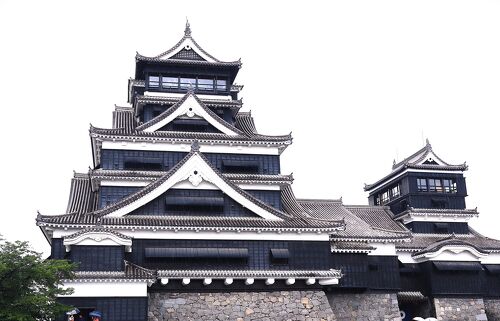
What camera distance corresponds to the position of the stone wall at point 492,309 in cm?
3981

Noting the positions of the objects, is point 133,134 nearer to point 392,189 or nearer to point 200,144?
point 200,144

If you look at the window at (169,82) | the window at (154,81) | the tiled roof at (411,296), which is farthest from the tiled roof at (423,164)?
the window at (154,81)

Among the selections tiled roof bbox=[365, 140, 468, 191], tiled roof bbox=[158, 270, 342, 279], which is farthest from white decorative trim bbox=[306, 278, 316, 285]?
tiled roof bbox=[365, 140, 468, 191]

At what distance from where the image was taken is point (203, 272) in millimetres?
28875

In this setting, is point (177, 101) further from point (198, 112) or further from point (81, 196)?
point (81, 196)

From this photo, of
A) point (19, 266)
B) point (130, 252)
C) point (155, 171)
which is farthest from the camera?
point (155, 171)

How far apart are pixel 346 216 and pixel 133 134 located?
14.6 metres

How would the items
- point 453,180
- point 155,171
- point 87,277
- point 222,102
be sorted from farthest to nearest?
point 453,180
point 222,102
point 155,171
point 87,277

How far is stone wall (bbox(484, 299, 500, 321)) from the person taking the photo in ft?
131

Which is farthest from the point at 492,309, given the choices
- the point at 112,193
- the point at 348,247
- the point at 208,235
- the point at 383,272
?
the point at 112,193

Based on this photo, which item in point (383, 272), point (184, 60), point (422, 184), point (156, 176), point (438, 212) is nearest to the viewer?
point (156, 176)

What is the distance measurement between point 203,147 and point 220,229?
20.1 feet

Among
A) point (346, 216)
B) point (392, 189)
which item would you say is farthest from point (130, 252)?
point (392, 189)

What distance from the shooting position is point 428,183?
44469 mm
